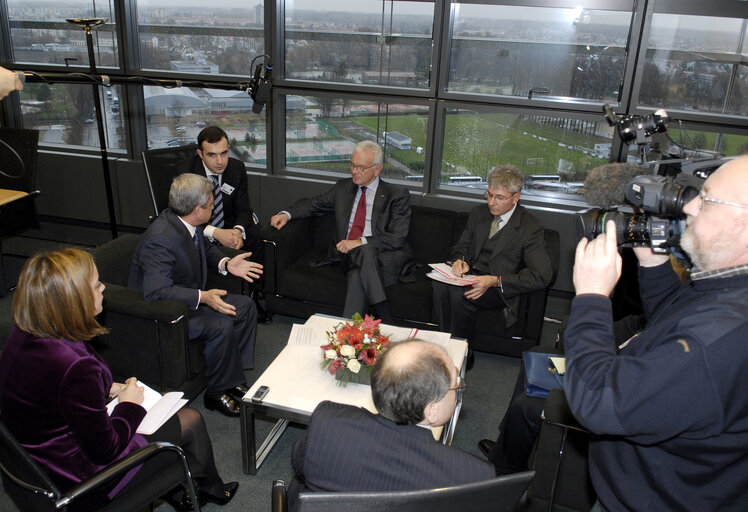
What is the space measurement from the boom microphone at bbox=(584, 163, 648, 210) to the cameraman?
82 centimetres

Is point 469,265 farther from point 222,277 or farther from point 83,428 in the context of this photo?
point 83,428

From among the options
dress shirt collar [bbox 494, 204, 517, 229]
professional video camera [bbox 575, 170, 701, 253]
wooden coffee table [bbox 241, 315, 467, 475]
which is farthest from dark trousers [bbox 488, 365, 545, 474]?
dress shirt collar [bbox 494, 204, 517, 229]

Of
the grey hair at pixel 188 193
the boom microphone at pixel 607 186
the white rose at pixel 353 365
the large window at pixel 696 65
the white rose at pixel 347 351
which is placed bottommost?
the white rose at pixel 353 365

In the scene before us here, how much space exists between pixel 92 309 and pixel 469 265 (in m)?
2.37

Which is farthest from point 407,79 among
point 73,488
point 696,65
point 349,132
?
point 73,488

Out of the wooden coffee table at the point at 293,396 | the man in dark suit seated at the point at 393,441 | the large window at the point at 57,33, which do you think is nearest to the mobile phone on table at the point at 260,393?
the wooden coffee table at the point at 293,396

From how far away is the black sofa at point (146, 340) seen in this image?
270 cm

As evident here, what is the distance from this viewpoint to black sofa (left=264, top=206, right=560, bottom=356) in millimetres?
3568

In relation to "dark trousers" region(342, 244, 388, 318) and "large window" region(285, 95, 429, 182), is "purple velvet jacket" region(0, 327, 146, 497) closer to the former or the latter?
"dark trousers" region(342, 244, 388, 318)

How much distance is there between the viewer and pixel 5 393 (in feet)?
5.65

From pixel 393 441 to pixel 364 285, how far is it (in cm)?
221

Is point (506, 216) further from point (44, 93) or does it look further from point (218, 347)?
point (44, 93)

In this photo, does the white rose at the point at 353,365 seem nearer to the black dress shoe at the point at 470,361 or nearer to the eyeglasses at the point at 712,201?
the black dress shoe at the point at 470,361

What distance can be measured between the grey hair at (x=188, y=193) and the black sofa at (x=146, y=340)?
0.45 m
